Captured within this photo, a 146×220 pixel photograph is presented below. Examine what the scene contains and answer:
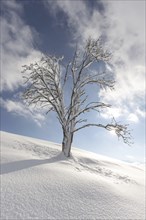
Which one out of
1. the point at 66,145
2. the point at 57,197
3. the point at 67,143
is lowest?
the point at 57,197

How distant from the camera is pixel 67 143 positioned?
1493 centimetres

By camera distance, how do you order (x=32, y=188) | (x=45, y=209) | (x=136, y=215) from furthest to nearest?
(x=32, y=188)
(x=136, y=215)
(x=45, y=209)

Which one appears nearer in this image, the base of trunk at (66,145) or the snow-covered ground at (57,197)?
the snow-covered ground at (57,197)

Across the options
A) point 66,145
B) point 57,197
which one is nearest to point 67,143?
point 66,145

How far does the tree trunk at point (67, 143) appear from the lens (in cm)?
1468

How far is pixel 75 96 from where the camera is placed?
15.8 m

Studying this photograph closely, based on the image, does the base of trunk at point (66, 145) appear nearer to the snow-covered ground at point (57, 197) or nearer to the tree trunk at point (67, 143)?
the tree trunk at point (67, 143)

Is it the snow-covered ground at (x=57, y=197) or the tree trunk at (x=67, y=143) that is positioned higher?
the tree trunk at (x=67, y=143)

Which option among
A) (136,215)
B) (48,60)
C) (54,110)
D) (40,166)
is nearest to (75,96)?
(54,110)

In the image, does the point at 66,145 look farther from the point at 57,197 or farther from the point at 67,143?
the point at 57,197

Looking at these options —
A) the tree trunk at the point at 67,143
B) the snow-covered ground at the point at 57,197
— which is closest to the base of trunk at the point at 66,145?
the tree trunk at the point at 67,143

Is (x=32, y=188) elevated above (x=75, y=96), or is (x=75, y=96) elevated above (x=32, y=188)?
(x=75, y=96)

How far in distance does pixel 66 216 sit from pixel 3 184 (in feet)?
7.87

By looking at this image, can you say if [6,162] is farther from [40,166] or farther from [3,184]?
[3,184]
